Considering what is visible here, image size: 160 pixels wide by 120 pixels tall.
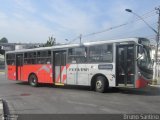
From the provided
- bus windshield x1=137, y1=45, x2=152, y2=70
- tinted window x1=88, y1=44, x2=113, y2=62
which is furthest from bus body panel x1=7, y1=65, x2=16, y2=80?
bus windshield x1=137, y1=45, x2=152, y2=70

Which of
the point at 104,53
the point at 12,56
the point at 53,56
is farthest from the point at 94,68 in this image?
the point at 12,56

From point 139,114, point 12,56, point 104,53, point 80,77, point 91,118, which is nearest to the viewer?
point 91,118

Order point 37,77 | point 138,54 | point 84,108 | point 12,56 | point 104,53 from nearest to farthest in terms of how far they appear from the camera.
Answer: point 84,108 < point 138,54 < point 104,53 < point 37,77 < point 12,56

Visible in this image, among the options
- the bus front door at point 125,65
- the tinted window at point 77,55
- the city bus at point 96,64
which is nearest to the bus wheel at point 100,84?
the city bus at point 96,64

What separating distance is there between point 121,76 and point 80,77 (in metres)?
2.86

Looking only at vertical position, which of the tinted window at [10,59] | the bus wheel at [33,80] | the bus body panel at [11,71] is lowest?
the bus wheel at [33,80]

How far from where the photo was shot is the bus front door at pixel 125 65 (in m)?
16.6

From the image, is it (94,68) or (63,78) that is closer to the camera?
(94,68)

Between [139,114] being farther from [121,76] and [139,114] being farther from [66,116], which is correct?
[121,76]

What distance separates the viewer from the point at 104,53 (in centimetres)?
1761

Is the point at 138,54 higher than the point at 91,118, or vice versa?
the point at 138,54

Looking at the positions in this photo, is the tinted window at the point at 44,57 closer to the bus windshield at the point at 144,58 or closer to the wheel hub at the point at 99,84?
the wheel hub at the point at 99,84

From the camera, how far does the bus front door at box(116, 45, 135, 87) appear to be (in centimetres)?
1661

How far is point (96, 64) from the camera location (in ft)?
59.0
